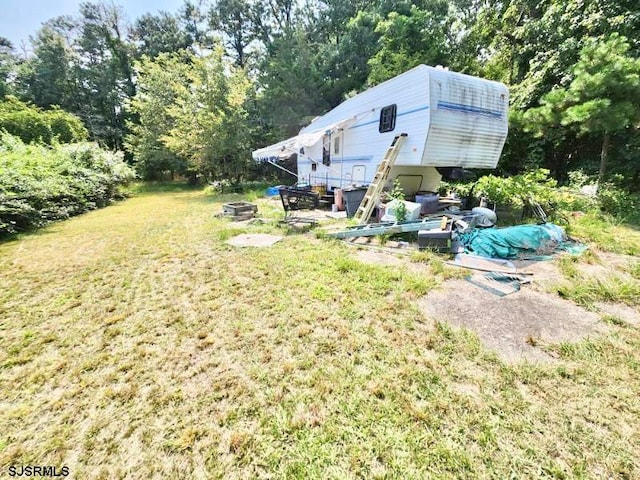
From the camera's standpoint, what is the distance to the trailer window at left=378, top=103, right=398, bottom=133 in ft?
23.4

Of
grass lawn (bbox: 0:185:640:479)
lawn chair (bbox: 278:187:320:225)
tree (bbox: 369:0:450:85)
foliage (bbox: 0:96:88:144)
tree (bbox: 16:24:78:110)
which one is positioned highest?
tree (bbox: 16:24:78:110)

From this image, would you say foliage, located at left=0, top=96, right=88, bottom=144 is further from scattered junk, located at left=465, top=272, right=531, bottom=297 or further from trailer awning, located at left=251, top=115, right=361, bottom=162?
scattered junk, located at left=465, top=272, right=531, bottom=297

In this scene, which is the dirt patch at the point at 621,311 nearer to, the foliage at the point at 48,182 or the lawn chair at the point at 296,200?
the lawn chair at the point at 296,200

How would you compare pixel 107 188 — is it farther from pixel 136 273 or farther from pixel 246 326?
pixel 246 326

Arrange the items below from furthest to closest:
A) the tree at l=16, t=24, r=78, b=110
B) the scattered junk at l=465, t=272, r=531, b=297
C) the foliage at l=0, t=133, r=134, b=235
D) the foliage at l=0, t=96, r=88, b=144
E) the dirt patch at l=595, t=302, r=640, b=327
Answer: the tree at l=16, t=24, r=78, b=110, the foliage at l=0, t=96, r=88, b=144, the foliage at l=0, t=133, r=134, b=235, the scattered junk at l=465, t=272, r=531, b=297, the dirt patch at l=595, t=302, r=640, b=327

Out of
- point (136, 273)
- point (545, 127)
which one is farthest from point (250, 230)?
point (545, 127)

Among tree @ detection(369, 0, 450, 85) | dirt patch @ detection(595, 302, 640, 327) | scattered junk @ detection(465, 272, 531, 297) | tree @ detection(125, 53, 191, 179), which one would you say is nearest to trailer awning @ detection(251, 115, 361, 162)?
scattered junk @ detection(465, 272, 531, 297)

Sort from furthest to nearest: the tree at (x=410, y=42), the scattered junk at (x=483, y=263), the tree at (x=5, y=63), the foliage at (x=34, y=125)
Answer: the tree at (x=5, y=63) < the foliage at (x=34, y=125) < the tree at (x=410, y=42) < the scattered junk at (x=483, y=263)

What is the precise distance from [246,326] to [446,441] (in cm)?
203

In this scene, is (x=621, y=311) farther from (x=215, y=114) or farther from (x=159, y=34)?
(x=159, y=34)

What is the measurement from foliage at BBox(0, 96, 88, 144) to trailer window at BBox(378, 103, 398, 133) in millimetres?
18197

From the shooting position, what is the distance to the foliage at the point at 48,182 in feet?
21.5

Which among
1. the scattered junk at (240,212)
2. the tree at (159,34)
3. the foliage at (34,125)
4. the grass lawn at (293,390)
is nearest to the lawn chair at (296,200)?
the scattered junk at (240,212)

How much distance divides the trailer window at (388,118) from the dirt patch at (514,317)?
17.5 ft
